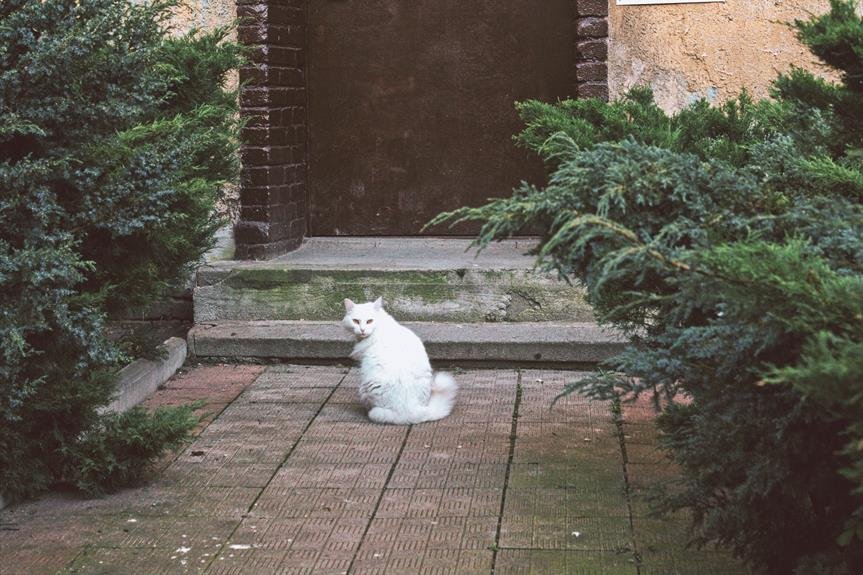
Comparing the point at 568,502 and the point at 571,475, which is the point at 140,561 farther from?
the point at 571,475

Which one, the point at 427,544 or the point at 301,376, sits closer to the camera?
the point at 427,544

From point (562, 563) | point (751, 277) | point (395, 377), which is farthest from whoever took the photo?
point (395, 377)

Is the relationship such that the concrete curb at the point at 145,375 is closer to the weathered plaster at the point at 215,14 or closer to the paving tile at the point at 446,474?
the paving tile at the point at 446,474

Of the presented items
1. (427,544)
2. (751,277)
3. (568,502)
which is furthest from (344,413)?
(751,277)

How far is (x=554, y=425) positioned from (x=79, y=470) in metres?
2.40

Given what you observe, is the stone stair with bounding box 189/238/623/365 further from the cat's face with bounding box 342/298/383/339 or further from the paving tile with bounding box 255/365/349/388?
the cat's face with bounding box 342/298/383/339

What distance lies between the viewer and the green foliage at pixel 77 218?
4.70 meters

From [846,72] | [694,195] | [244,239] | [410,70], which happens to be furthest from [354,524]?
[410,70]

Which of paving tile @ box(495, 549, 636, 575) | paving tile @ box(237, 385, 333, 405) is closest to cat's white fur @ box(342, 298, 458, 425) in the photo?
paving tile @ box(237, 385, 333, 405)

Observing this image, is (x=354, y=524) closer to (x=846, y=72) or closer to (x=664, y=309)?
(x=664, y=309)

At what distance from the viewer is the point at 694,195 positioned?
3762 millimetres

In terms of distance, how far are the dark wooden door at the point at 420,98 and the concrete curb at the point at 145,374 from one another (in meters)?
1.72

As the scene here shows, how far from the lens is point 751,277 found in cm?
304

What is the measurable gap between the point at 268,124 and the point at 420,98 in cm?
117
